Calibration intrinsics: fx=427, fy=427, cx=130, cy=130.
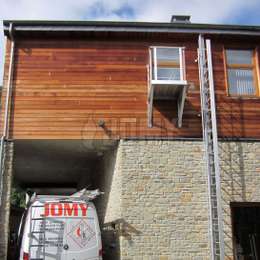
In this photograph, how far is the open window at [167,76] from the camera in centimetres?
1174

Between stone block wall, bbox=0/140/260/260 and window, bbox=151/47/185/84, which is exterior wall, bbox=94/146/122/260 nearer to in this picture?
stone block wall, bbox=0/140/260/260

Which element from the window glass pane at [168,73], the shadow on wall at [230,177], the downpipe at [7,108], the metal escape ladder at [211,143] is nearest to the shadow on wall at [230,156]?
the shadow on wall at [230,177]

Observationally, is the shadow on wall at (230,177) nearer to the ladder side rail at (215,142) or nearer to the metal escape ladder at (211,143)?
the metal escape ladder at (211,143)

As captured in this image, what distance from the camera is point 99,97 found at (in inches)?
491

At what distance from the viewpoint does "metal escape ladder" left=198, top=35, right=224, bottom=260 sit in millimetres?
11188

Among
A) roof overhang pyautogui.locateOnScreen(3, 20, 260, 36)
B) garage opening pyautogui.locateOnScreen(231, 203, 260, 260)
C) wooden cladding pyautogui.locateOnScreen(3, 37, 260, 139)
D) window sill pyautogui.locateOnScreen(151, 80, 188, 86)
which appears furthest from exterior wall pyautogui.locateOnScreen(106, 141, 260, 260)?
roof overhang pyautogui.locateOnScreen(3, 20, 260, 36)

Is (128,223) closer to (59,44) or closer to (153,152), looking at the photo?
(153,152)

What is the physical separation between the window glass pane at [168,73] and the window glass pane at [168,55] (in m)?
0.26

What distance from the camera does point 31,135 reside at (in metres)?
12.0

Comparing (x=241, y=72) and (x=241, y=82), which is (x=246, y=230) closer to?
(x=241, y=82)

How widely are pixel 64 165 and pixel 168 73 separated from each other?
6706 mm

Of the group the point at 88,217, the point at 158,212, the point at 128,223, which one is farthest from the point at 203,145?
the point at 88,217

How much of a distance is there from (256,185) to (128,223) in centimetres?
371

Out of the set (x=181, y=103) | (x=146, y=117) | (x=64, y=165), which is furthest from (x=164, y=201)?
(x=64, y=165)
